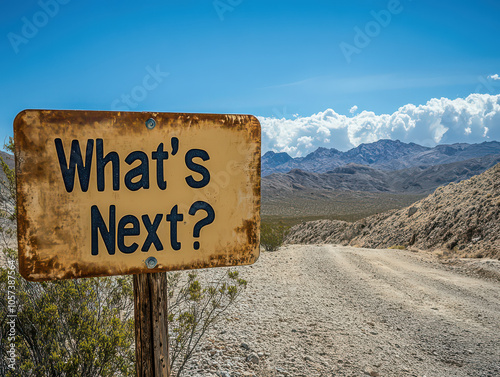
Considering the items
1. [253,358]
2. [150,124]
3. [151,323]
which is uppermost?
[150,124]

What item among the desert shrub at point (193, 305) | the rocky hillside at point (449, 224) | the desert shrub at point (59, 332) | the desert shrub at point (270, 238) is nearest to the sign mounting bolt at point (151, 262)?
the desert shrub at point (59, 332)

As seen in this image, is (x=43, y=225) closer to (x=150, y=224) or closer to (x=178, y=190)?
(x=150, y=224)

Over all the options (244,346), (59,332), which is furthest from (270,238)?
(59,332)

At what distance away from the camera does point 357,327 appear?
546cm

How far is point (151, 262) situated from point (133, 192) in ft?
1.13

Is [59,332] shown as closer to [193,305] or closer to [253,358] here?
[193,305]

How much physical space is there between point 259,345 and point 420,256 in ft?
38.7

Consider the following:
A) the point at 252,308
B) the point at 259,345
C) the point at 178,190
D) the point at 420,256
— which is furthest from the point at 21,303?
the point at 420,256

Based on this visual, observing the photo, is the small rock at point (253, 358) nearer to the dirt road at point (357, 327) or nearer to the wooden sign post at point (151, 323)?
the dirt road at point (357, 327)

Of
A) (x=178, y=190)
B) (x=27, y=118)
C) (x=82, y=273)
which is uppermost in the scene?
(x=27, y=118)

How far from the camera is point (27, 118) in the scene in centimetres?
140

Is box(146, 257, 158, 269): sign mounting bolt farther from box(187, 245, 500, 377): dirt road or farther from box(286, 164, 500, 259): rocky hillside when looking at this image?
box(286, 164, 500, 259): rocky hillside

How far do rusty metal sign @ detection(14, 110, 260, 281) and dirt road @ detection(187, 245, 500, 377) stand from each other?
9.24 feet

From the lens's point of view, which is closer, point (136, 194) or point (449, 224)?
point (136, 194)
